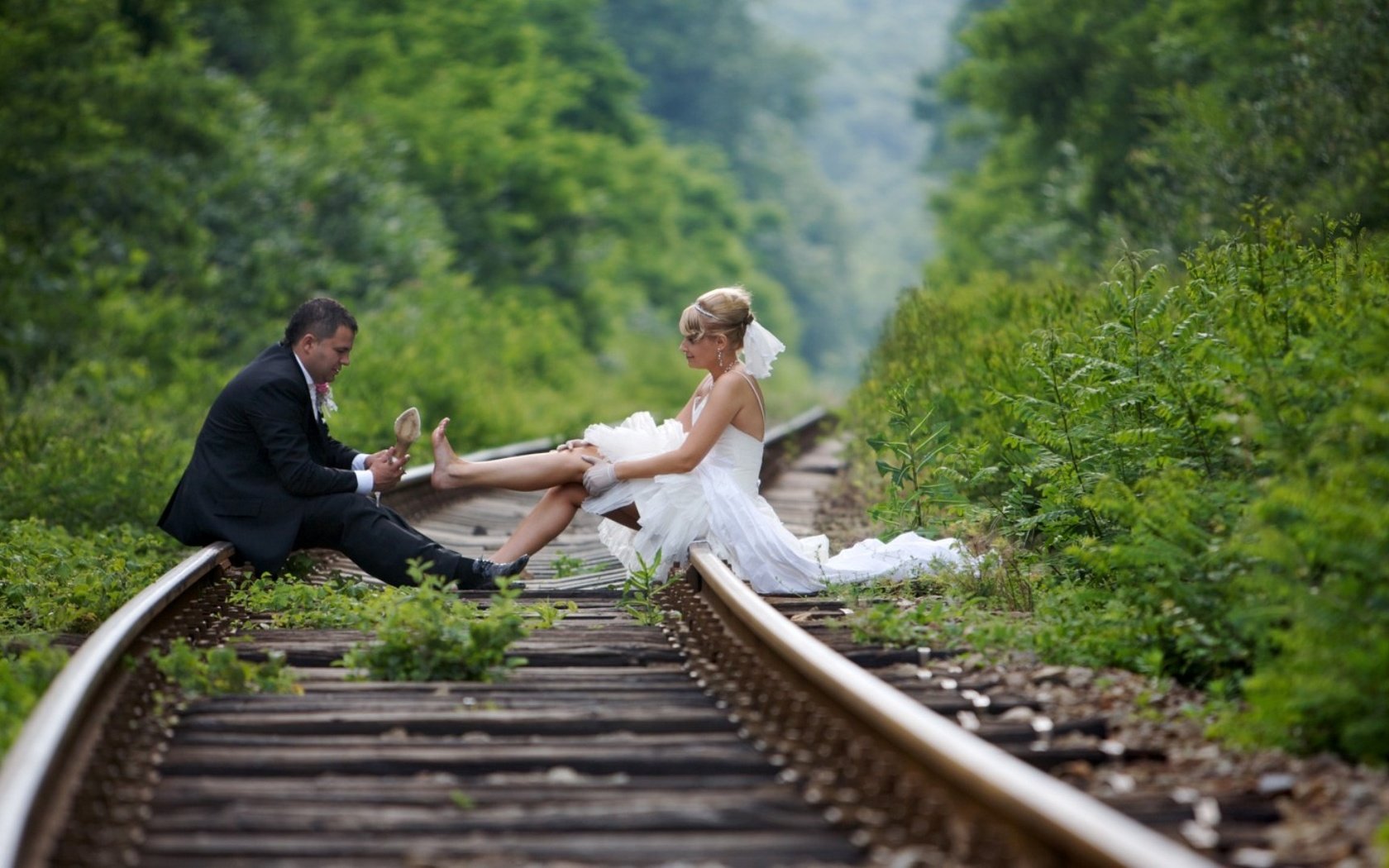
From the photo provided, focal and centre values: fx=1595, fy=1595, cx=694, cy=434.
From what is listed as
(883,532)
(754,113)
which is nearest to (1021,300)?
(883,532)

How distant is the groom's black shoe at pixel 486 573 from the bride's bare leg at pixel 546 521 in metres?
Answer: 0.35

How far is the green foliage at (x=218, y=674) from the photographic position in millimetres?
4824

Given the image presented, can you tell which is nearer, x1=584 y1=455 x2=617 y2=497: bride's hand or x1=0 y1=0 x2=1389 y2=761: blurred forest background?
x1=0 y1=0 x2=1389 y2=761: blurred forest background

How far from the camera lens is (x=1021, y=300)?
546 inches

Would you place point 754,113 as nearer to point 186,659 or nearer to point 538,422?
point 538,422

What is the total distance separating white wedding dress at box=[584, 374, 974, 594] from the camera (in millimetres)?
6918

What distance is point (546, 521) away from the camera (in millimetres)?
7703

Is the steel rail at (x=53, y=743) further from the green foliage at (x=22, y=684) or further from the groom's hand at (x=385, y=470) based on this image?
the groom's hand at (x=385, y=470)

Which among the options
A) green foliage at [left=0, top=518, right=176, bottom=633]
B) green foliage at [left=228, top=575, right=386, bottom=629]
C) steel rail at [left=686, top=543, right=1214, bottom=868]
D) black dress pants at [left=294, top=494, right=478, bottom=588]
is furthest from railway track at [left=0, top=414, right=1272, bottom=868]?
black dress pants at [left=294, top=494, right=478, bottom=588]

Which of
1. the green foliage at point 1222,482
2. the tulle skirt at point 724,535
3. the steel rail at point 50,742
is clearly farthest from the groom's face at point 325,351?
the green foliage at point 1222,482

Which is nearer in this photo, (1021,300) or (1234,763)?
(1234,763)

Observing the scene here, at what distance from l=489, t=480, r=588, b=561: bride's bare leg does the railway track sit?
2.02 m

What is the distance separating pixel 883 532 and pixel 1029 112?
23.7m

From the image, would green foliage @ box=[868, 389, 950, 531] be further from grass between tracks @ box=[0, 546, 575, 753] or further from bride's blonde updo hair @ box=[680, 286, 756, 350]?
grass between tracks @ box=[0, 546, 575, 753]
